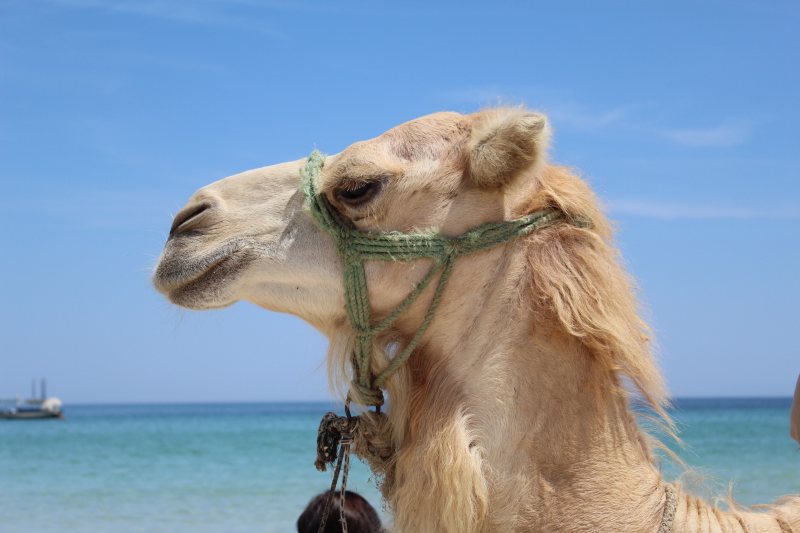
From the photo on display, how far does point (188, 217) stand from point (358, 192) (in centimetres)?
53

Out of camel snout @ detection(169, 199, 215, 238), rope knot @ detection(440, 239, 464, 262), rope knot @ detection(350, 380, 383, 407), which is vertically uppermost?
camel snout @ detection(169, 199, 215, 238)

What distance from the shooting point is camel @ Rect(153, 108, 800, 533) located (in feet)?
7.56

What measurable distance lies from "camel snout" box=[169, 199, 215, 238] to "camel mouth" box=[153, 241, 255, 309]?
73 millimetres

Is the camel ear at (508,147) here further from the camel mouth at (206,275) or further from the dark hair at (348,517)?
the dark hair at (348,517)

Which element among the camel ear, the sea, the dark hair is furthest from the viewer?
the sea

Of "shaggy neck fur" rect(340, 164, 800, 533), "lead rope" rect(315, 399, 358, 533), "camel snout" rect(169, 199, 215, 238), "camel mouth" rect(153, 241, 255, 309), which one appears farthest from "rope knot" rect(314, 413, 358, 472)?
"camel snout" rect(169, 199, 215, 238)

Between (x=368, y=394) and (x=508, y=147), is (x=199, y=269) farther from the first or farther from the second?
(x=508, y=147)

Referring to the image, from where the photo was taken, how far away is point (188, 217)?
2701 millimetres

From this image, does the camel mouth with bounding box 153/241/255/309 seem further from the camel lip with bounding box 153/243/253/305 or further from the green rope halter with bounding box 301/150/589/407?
the green rope halter with bounding box 301/150/589/407

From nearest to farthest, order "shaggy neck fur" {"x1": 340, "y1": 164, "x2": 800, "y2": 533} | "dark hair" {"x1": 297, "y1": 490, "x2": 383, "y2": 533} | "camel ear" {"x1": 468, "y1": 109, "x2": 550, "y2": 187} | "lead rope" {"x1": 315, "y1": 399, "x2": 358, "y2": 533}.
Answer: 1. "shaggy neck fur" {"x1": 340, "y1": 164, "x2": 800, "y2": 533}
2. "camel ear" {"x1": 468, "y1": 109, "x2": 550, "y2": 187}
3. "lead rope" {"x1": 315, "y1": 399, "x2": 358, "y2": 533}
4. "dark hair" {"x1": 297, "y1": 490, "x2": 383, "y2": 533}

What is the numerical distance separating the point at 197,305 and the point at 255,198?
360 millimetres

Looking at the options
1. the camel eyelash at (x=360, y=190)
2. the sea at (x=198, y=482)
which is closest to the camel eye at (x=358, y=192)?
the camel eyelash at (x=360, y=190)

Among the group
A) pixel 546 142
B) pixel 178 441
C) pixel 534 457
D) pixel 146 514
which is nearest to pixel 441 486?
pixel 534 457

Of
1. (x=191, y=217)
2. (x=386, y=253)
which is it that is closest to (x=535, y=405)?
(x=386, y=253)
